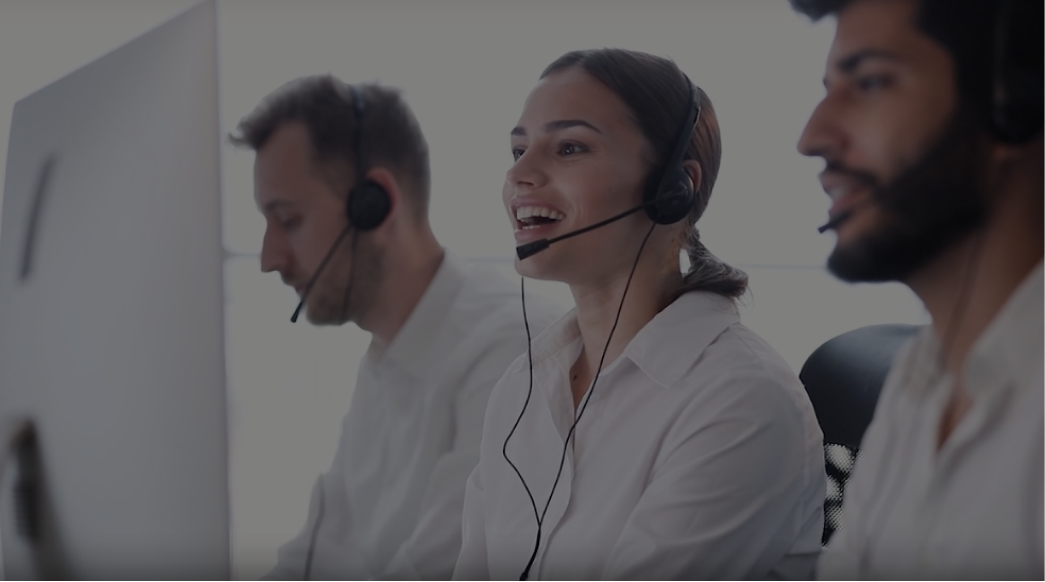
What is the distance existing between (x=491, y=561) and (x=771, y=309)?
0.50 metres

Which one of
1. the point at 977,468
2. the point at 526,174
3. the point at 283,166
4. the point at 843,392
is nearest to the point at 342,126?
the point at 283,166

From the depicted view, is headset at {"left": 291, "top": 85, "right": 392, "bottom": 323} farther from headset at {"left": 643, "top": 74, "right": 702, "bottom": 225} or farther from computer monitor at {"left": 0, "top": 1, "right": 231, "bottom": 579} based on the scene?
headset at {"left": 643, "top": 74, "right": 702, "bottom": 225}

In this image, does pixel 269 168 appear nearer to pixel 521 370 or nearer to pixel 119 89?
pixel 119 89

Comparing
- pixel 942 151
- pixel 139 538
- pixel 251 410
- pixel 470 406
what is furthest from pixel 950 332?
pixel 139 538

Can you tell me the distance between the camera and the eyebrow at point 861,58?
70cm

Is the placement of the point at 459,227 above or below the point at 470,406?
above

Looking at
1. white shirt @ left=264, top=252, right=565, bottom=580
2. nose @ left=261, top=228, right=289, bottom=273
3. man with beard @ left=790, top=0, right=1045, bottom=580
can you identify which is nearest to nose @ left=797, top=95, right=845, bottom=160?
man with beard @ left=790, top=0, right=1045, bottom=580

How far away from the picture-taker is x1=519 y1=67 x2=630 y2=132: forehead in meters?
1.14

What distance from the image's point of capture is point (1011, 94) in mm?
652

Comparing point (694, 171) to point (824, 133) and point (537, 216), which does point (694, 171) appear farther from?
point (824, 133)

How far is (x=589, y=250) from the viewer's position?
1.16 metres

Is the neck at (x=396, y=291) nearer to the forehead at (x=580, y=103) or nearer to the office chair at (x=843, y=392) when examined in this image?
the forehead at (x=580, y=103)

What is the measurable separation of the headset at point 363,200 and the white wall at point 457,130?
0.27ft

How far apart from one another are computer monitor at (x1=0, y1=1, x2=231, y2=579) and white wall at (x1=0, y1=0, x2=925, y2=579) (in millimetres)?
30
